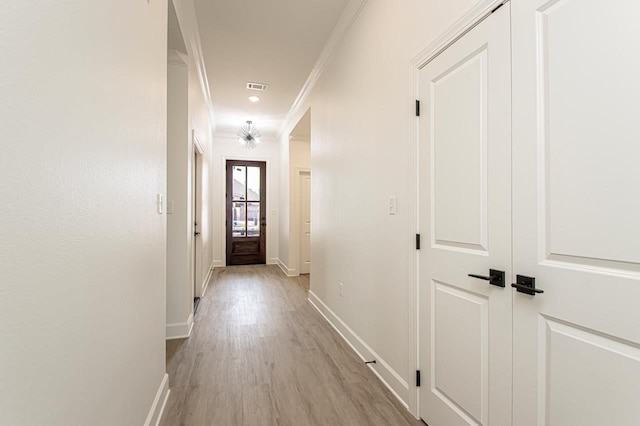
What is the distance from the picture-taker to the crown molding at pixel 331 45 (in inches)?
104

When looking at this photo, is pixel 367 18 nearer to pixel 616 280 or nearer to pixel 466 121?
pixel 466 121

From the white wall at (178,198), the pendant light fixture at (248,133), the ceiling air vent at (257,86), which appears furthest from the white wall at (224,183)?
the white wall at (178,198)

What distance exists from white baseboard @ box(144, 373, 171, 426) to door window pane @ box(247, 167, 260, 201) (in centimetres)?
523

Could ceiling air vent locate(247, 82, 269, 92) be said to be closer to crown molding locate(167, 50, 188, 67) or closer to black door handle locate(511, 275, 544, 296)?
crown molding locate(167, 50, 188, 67)

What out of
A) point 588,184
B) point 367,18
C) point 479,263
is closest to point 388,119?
point 367,18

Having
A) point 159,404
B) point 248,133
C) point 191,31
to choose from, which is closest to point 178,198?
point 191,31

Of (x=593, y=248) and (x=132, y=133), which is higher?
(x=132, y=133)

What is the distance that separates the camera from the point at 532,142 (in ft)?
3.75

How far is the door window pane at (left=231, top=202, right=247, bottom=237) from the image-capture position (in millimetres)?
6902

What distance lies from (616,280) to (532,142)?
0.53 metres

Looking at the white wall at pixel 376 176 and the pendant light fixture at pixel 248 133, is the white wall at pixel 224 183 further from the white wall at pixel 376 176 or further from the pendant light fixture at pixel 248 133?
the white wall at pixel 376 176

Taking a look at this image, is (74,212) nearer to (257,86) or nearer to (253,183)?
(257,86)

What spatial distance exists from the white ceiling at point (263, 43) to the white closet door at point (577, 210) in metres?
2.13

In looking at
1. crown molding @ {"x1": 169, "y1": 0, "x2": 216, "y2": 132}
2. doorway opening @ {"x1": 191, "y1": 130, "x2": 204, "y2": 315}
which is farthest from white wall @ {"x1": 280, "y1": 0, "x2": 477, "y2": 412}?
doorway opening @ {"x1": 191, "y1": 130, "x2": 204, "y2": 315}
